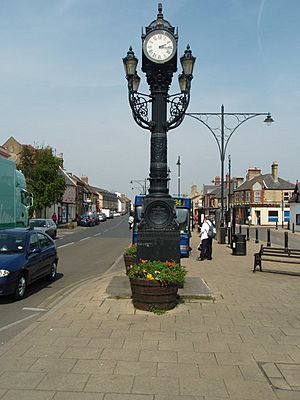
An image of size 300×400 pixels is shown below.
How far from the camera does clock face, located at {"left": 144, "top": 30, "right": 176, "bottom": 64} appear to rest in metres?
9.31

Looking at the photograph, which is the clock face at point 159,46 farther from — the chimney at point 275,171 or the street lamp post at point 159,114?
the chimney at point 275,171

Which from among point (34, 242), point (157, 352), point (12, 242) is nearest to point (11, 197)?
point (34, 242)

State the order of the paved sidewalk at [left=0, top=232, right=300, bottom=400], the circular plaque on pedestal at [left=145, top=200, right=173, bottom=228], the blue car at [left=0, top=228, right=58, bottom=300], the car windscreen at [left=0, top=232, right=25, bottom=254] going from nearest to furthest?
the paved sidewalk at [left=0, top=232, right=300, bottom=400], the blue car at [left=0, top=228, right=58, bottom=300], the circular plaque on pedestal at [left=145, top=200, right=173, bottom=228], the car windscreen at [left=0, top=232, right=25, bottom=254]

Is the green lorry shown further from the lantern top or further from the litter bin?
the litter bin

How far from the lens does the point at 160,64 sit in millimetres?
9305

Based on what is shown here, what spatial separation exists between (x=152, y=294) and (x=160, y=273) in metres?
0.40

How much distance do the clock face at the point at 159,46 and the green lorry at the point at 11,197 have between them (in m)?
7.41

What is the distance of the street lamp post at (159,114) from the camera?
8883mm

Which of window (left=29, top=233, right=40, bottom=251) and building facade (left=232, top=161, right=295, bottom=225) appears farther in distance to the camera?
building facade (left=232, top=161, right=295, bottom=225)

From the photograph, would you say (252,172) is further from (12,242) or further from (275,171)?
(12,242)

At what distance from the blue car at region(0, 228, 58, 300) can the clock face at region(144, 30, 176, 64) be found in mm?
4983

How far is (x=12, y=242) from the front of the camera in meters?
10.1

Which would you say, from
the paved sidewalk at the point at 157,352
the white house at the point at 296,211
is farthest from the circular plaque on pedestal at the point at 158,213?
the white house at the point at 296,211

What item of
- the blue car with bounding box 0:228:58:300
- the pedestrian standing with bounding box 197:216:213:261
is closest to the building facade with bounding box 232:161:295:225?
the pedestrian standing with bounding box 197:216:213:261
